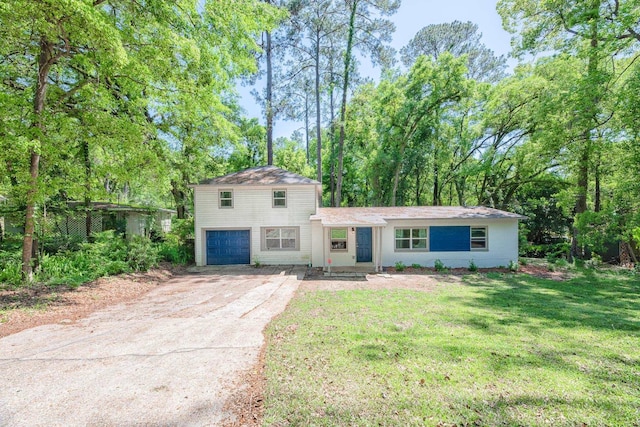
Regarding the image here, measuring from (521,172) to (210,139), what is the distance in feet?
69.6

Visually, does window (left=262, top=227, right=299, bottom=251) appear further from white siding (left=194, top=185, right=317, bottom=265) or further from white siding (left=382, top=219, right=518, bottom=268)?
white siding (left=382, top=219, right=518, bottom=268)

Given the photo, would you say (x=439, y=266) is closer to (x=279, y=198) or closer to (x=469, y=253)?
(x=469, y=253)

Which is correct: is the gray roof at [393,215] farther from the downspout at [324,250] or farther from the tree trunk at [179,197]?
the tree trunk at [179,197]

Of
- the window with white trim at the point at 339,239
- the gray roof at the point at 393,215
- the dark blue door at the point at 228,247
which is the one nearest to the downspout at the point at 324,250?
the window with white trim at the point at 339,239

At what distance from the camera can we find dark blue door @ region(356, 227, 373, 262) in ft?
48.4

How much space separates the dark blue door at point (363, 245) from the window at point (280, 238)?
126 inches

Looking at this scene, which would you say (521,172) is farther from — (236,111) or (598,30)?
(236,111)

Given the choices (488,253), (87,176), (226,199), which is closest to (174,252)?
(226,199)

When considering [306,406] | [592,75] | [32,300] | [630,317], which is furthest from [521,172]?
[32,300]

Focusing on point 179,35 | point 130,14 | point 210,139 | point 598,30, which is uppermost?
point 598,30

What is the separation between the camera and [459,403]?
3318 mm

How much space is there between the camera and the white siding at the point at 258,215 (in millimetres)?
14719

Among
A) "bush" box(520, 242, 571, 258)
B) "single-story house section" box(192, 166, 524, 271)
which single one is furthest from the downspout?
"bush" box(520, 242, 571, 258)

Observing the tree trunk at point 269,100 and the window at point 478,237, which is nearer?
the window at point 478,237
